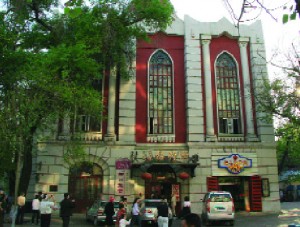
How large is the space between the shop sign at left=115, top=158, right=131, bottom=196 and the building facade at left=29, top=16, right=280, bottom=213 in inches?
2.5

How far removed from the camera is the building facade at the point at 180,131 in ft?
73.8

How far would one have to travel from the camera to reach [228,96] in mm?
24906

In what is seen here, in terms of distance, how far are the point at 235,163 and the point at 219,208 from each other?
6.52 m

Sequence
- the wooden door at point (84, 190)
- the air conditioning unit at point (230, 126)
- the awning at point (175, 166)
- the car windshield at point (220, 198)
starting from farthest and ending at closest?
the air conditioning unit at point (230, 126), the wooden door at point (84, 190), the awning at point (175, 166), the car windshield at point (220, 198)

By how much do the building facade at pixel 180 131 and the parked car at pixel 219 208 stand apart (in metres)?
4.39

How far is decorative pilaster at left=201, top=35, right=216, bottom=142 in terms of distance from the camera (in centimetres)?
2372

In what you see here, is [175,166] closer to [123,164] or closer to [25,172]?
[123,164]

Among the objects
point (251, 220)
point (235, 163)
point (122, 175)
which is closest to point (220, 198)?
point (251, 220)

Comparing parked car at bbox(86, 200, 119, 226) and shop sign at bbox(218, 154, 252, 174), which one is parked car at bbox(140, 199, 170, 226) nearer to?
parked car at bbox(86, 200, 119, 226)

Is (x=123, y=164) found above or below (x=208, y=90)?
below

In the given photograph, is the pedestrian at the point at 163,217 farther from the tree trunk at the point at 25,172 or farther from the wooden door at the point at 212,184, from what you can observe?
the wooden door at the point at 212,184

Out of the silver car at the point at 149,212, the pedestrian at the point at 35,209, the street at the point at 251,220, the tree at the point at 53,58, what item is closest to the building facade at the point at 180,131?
the street at the point at 251,220

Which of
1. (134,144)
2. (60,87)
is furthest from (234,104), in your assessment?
(60,87)

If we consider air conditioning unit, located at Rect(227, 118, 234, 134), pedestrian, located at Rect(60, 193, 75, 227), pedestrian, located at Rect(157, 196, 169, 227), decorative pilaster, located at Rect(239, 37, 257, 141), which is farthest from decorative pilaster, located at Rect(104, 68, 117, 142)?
pedestrian, located at Rect(157, 196, 169, 227)
